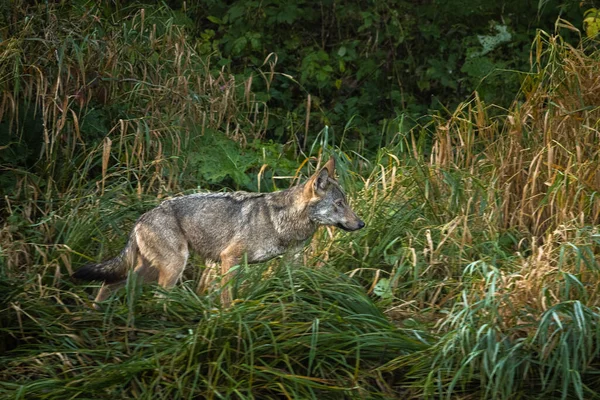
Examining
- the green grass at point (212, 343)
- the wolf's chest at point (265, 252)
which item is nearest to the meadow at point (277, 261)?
the green grass at point (212, 343)

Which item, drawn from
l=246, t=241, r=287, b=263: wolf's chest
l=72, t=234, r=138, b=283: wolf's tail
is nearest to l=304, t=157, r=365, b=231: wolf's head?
l=246, t=241, r=287, b=263: wolf's chest

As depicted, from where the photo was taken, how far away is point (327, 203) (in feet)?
27.6

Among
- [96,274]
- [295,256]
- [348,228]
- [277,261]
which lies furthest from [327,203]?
[96,274]

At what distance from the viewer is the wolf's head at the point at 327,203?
27.4ft

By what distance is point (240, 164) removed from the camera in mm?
9766

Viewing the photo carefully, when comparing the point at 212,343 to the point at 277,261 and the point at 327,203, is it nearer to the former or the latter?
the point at 277,261

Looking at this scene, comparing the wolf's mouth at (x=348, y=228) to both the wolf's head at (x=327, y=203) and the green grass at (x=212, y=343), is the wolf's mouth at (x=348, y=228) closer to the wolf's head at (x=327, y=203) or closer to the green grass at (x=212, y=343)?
the wolf's head at (x=327, y=203)

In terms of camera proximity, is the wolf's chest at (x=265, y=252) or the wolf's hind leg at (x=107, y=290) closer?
the wolf's hind leg at (x=107, y=290)

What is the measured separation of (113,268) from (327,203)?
1628mm

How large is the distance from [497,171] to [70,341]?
12.3 ft

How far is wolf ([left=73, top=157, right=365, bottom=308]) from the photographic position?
8.04 metres

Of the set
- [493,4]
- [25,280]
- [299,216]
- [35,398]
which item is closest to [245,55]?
[493,4]

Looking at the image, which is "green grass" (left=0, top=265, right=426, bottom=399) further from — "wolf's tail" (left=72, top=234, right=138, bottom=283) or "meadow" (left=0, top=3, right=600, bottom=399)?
"wolf's tail" (left=72, top=234, right=138, bottom=283)

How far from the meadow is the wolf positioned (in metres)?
0.21
